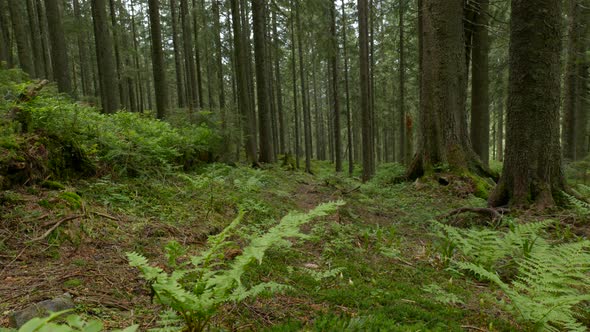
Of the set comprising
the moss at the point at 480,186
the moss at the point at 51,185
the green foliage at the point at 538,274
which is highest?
the moss at the point at 51,185

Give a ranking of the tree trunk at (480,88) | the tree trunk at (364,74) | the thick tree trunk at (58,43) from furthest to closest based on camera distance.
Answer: the tree trunk at (364,74), the tree trunk at (480,88), the thick tree trunk at (58,43)

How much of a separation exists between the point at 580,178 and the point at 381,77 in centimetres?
1926

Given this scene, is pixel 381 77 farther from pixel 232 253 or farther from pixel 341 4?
pixel 232 253

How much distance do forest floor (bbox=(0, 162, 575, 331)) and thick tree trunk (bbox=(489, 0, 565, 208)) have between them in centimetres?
71

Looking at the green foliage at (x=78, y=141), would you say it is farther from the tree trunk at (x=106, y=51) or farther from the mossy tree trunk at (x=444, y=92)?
the mossy tree trunk at (x=444, y=92)

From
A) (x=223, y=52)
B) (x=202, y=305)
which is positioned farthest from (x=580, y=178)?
(x=223, y=52)

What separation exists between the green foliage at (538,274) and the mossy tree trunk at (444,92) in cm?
472

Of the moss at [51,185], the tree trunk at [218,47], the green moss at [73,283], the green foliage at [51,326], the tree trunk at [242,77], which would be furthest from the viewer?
the tree trunk at [218,47]

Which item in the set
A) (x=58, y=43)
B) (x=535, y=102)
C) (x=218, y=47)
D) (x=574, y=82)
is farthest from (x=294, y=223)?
(x=218, y=47)

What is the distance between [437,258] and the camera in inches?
155

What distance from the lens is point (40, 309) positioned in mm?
2150

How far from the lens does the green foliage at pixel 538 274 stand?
7.57 feet

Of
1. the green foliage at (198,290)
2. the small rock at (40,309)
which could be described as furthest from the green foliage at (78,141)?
the green foliage at (198,290)

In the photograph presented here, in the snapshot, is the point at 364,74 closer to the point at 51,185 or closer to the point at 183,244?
the point at 183,244
